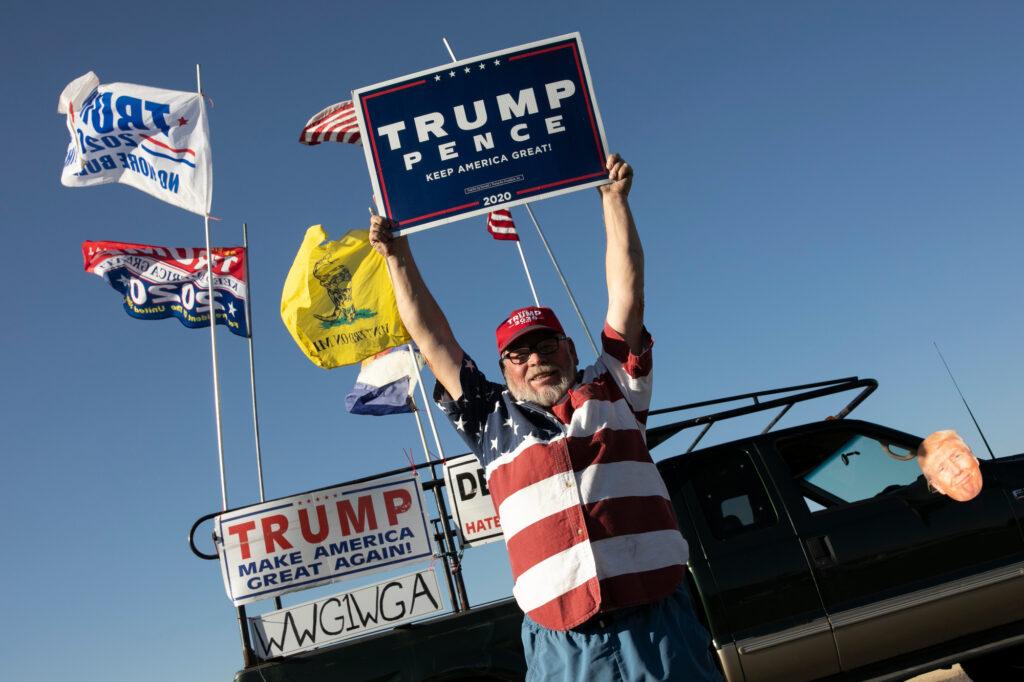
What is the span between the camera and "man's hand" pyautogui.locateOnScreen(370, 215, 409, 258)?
118 inches

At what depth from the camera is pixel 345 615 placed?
14.7 ft

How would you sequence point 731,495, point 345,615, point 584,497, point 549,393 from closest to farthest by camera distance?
point 584,497 < point 549,393 < point 345,615 < point 731,495

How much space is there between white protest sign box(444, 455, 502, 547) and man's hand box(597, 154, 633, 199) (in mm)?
2441

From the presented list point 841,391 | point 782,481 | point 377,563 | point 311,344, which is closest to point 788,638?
point 782,481

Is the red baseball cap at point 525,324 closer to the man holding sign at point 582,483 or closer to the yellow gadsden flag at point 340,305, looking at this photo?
the man holding sign at point 582,483

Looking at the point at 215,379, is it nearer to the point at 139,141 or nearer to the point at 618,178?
the point at 139,141

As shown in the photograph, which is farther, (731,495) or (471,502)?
(471,502)

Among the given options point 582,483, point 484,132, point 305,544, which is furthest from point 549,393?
point 305,544

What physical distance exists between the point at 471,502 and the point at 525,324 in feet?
8.49

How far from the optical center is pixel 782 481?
4812 mm

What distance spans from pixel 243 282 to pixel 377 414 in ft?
9.31

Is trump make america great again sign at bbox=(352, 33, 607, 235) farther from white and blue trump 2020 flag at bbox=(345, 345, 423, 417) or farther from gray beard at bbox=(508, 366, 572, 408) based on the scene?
white and blue trump 2020 flag at bbox=(345, 345, 423, 417)

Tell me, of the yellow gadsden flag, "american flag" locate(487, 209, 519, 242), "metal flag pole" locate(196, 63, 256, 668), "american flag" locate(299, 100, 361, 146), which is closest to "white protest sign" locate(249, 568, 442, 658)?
"metal flag pole" locate(196, 63, 256, 668)

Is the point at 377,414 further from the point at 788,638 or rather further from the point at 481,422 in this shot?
the point at 481,422
